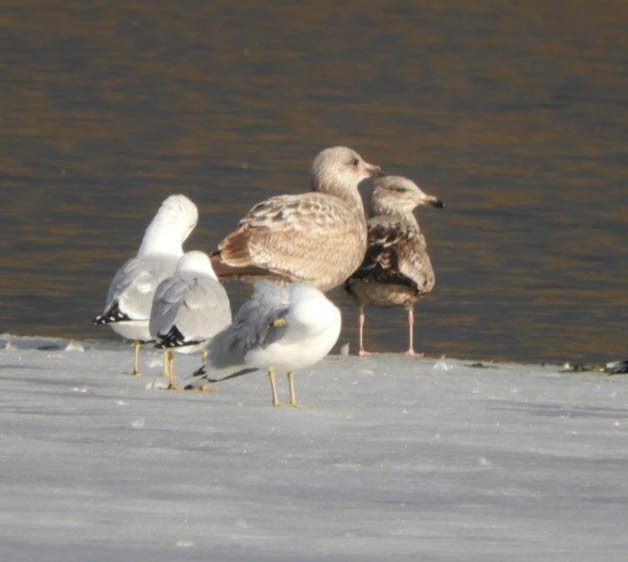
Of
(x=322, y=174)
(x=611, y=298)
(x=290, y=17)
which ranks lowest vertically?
(x=611, y=298)

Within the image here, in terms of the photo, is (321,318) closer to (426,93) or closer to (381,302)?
(381,302)

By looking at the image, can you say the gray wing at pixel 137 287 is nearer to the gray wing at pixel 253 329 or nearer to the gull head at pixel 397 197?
the gray wing at pixel 253 329

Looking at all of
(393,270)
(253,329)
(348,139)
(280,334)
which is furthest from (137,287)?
(348,139)

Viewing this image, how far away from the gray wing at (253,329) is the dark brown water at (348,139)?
578cm

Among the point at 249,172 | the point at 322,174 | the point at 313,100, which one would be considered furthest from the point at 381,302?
the point at 313,100

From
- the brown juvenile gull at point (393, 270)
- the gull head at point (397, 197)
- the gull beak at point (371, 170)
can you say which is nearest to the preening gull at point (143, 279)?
the brown juvenile gull at point (393, 270)

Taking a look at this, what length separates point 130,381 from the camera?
8.42 m

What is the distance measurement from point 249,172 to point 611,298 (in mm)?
7538

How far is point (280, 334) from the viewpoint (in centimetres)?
727

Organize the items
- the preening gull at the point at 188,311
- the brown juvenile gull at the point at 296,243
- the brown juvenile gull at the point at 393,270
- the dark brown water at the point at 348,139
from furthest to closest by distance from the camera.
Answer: the dark brown water at the point at 348,139 → the brown juvenile gull at the point at 393,270 → the brown juvenile gull at the point at 296,243 → the preening gull at the point at 188,311

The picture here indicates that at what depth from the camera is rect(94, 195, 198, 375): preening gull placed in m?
8.80

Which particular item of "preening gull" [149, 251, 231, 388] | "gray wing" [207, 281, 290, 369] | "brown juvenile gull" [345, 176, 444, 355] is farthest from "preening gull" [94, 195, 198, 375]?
"brown juvenile gull" [345, 176, 444, 355]

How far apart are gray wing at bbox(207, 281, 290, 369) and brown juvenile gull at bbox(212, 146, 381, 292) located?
4.15m

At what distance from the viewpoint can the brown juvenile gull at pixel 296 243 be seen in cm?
1187
